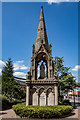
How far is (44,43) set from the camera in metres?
20.0

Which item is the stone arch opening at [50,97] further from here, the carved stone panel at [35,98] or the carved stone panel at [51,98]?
the carved stone panel at [35,98]

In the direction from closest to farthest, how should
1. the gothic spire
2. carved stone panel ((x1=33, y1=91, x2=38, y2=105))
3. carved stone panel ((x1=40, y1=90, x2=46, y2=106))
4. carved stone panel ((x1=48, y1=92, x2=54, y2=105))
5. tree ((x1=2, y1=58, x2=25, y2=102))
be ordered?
carved stone panel ((x1=48, y1=92, x2=54, y2=105)) < carved stone panel ((x1=40, y1=90, x2=46, y2=106)) < carved stone panel ((x1=33, y1=91, x2=38, y2=105)) < the gothic spire < tree ((x1=2, y1=58, x2=25, y2=102))

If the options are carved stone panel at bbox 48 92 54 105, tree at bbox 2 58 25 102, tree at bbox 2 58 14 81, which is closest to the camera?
carved stone panel at bbox 48 92 54 105

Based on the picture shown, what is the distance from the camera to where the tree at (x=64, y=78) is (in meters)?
26.7

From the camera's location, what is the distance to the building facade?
1730cm

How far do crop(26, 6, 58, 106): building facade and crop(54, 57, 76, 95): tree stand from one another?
9264 mm

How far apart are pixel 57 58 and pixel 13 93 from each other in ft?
51.5

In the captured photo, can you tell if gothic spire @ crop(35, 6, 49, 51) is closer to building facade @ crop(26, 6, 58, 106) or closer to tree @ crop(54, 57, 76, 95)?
building facade @ crop(26, 6, 58, 106)

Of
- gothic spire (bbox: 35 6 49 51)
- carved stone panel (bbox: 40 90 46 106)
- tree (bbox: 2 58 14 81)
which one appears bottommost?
carved stone panel (bbox: 40 90 46 106)

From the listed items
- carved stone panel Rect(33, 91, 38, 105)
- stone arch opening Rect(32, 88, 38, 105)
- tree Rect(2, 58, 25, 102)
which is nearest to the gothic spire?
stone arch opening Rect(32, 88, 38, 105)

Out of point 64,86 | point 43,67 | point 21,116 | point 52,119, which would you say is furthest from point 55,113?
point 64,86

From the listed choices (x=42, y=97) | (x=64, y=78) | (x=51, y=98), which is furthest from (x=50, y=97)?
(x=64, y=78)

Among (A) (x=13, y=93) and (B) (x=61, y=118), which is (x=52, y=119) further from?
(A) (x=13, y=93)

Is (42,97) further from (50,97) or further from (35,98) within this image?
(50,97)
